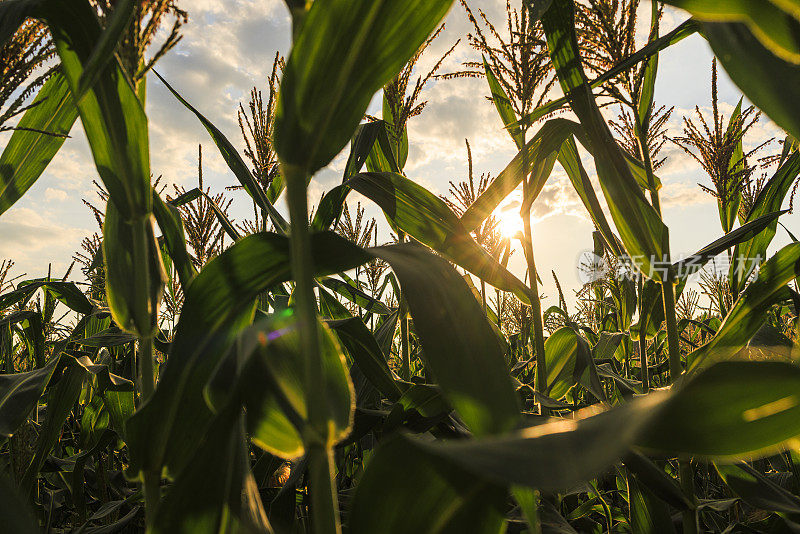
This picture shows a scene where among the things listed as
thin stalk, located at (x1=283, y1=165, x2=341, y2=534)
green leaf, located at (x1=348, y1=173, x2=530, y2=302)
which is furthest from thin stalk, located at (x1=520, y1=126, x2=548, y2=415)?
thin stalk, located at (x1=283, y1=165, x2=341, y2=534)

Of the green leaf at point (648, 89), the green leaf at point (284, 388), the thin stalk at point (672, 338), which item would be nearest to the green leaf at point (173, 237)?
the green leaf at point (284, 388)

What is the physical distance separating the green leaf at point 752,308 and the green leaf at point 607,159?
0.18 metres

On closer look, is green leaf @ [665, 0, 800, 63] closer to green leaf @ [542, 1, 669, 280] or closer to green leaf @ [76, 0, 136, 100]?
Result: green leaf @ [542, 1, 669, 280]

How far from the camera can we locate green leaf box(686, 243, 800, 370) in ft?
3.35

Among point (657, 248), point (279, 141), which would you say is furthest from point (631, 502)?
point (279, 141)

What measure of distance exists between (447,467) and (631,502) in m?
0.87

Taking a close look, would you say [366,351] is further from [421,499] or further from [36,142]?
[36,142]

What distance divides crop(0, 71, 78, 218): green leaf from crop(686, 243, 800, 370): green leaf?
136cm

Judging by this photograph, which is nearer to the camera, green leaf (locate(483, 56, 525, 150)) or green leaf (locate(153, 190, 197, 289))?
green leaf (locate(153, 190, 197, 289))

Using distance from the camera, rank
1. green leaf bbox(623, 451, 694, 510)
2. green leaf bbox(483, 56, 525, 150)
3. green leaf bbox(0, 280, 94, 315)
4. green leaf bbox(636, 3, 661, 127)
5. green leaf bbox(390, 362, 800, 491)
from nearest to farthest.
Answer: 1. green leaf bbox(390, 362, 800, 491)
2. green leaf bbox(623, 451, 694, 510)
3. green leaf bbox(636, 3, 661, 127)
4. green leaf bbox(483, 56, 525, 150)
5. green leaf bbox(0, 280, 94, 315)

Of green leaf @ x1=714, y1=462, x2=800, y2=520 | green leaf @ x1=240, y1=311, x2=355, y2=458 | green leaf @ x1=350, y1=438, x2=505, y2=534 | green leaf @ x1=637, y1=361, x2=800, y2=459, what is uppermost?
green leaf @ x1=240, y1=311, x2=355, y2=458

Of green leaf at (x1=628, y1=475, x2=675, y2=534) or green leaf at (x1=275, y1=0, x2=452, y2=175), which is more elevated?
green leaf at (x1=275, y1=0, x2=452, y2=175)

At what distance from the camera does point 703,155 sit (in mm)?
1925

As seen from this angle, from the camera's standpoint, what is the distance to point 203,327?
0.65m
